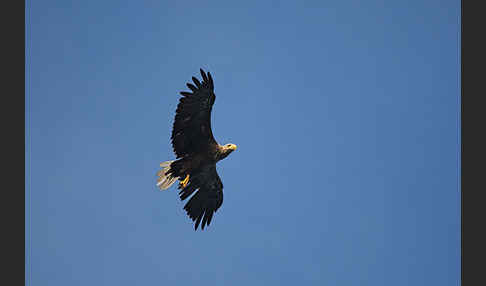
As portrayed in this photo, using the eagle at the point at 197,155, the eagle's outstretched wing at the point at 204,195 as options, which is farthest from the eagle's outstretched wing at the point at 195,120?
the eagle's outstretched wing at the point at 204,195

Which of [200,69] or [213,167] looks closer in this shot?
[200,69]

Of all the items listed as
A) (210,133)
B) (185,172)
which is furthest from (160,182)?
(210,133)

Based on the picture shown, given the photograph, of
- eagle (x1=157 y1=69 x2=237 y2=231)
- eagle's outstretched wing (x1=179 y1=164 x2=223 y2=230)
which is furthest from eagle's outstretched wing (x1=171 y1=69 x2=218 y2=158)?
eagle's outstretched wing (x1=179 y1=164 x2=223 y2=230)

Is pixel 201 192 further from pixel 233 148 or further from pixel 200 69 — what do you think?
pixel 200 69

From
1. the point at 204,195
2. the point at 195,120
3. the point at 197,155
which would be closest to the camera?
the point at 195,120

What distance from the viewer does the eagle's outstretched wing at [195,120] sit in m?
9.58

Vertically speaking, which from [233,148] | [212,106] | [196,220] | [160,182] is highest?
[212,106]

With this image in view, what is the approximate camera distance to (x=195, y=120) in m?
9.86

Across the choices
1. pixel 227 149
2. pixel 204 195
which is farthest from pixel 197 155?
pixel 204 195

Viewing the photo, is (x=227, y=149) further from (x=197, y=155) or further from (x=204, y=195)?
(x=204, y=195)

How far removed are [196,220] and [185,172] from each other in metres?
1.05

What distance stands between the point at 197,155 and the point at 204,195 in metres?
1.07

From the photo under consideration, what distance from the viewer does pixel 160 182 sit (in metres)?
10.2

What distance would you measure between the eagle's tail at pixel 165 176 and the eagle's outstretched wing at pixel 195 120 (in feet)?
1.16
